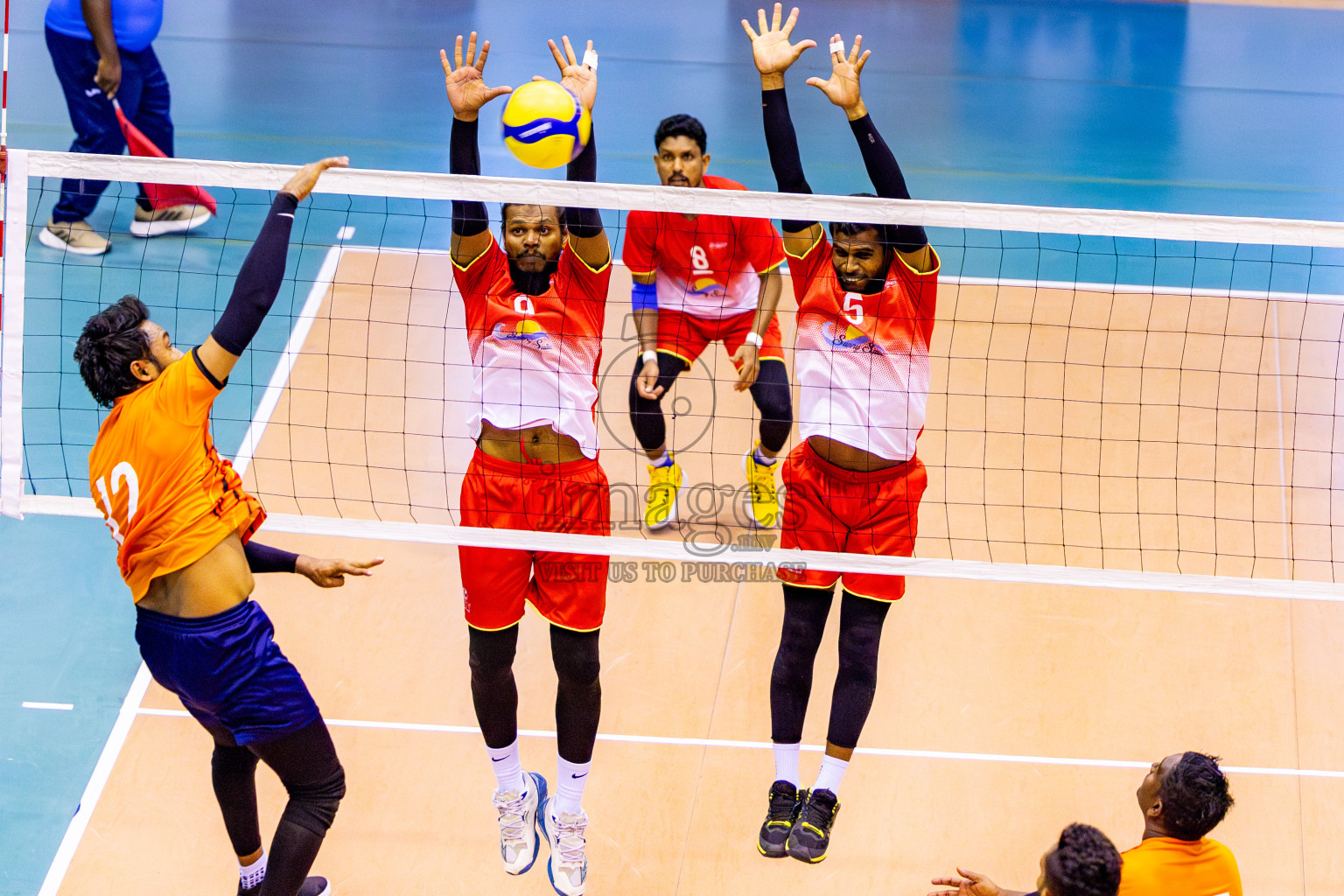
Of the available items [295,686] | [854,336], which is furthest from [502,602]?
[854,336]

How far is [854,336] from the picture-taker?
13.8ft

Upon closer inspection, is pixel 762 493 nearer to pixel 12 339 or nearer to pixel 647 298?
pixel 647 298

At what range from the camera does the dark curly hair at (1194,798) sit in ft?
11.2

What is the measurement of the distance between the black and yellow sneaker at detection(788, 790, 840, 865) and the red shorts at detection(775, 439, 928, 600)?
76cm

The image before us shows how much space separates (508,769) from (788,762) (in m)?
0.97

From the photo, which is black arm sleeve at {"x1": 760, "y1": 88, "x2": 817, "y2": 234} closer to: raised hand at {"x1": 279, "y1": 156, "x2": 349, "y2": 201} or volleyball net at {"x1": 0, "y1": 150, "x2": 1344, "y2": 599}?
volleyball net at {"x1": 0, "y1": 150, "x2": 1344, "y2": 599}

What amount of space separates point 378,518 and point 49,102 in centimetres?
607

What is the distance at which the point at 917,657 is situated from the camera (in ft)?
17.3

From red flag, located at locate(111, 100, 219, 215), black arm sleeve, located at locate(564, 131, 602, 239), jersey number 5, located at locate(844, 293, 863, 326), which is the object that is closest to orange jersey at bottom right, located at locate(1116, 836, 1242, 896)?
jersey number 5, located at locate(844, 293, 863, 326)

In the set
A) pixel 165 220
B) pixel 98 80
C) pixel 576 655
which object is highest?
pixel 98 80

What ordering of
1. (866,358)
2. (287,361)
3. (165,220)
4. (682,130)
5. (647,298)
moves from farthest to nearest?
(165,220) → (287,361) → (647,298) → (682,130) → (866,358)

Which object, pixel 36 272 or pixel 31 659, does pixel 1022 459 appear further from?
pixel 36 272

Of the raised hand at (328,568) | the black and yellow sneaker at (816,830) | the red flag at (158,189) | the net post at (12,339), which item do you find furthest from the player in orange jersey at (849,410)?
the red flag at (158,189)

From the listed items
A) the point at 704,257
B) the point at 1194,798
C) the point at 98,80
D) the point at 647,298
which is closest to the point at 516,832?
the point at 1194,798
